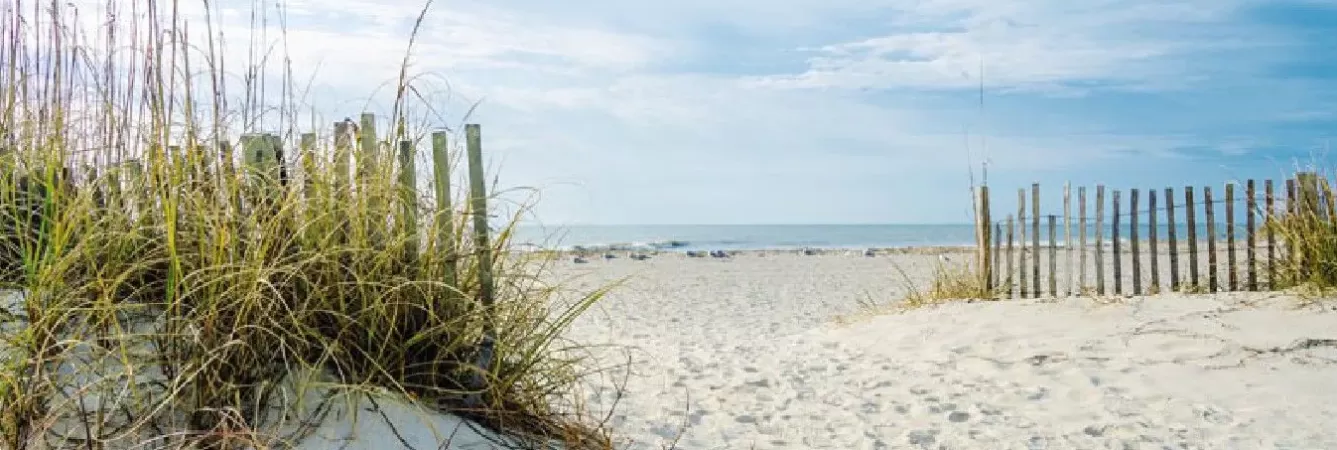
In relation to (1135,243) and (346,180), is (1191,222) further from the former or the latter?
(346,180)

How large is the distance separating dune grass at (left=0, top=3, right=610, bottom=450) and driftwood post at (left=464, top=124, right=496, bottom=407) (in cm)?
2

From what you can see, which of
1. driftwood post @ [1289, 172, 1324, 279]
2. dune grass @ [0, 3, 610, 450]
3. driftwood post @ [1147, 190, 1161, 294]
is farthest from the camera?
driftwood post @ [1147, 190, 1161, 294]

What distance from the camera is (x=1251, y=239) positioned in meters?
7.75

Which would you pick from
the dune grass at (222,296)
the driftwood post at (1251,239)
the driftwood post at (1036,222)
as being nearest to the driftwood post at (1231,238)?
the driftwood post at (1251,239)

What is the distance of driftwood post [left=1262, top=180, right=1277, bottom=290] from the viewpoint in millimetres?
7315

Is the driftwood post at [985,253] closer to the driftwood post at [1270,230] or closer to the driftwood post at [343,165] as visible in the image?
the driftwood post at [1270,230]

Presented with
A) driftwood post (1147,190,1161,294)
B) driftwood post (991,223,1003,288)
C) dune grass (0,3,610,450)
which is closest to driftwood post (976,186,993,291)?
driftwood post (991,223,1003,288)

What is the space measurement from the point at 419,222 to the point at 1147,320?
4.90m

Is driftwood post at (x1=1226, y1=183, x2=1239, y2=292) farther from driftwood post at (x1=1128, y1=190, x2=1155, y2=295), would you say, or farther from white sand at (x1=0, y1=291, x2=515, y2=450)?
white sand at (x1=0, y1=291, x2=515, y2=450)

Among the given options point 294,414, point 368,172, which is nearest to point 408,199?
point 368,172

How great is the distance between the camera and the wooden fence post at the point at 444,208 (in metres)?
3.33

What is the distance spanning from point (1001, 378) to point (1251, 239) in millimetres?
3574

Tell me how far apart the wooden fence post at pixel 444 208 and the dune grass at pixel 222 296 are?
0.04ft

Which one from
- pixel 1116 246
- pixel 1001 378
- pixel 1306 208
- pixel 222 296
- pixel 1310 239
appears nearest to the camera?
pixel 222 296
